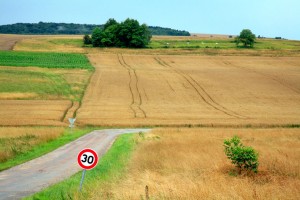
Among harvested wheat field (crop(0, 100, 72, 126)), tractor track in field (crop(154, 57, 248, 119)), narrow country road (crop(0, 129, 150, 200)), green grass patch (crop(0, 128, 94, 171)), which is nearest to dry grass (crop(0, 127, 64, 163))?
green grass patch (crop(0, 128, 94, 171))

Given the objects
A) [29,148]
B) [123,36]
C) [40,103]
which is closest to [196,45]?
[123,36]

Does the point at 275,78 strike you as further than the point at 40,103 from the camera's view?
Yes

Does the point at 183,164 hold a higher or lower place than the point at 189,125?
higher

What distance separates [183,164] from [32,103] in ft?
120

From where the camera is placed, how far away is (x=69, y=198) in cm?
1180

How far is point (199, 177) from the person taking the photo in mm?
14797

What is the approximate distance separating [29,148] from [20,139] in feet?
10.3

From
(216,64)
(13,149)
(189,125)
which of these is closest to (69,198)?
(13,149)

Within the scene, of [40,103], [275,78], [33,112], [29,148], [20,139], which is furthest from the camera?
[275,78]

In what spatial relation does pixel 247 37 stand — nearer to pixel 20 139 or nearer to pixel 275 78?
pixel 275 78

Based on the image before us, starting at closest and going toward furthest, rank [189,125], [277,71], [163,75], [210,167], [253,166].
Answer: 1. [253,166]
2. [210,167]
3. [189,125]
4. [163,75]
5. [277,71]

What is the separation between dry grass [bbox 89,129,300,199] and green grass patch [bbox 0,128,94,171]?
5.80 m

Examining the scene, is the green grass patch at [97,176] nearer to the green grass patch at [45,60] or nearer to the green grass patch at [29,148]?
the green grass patch at [29,148]

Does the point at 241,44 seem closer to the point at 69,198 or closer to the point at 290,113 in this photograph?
the point at 290,113
